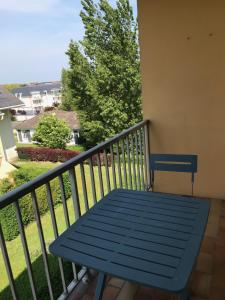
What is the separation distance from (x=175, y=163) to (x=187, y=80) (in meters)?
1.10

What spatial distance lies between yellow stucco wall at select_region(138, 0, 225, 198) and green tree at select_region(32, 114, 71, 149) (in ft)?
52.3

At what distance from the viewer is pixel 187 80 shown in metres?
2.75

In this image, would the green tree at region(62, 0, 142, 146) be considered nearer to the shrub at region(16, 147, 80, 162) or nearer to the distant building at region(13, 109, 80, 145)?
the shrub at region(16, 147, 80, 162)

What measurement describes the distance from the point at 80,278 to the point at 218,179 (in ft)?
6.32

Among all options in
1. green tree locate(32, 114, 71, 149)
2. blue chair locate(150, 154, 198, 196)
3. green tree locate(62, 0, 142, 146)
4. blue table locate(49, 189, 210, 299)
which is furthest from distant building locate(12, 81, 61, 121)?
→ blue table locate(49, 189, 210, 299)

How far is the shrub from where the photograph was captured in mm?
16359

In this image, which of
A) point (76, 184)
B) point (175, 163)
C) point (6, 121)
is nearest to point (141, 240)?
point (76, 184)

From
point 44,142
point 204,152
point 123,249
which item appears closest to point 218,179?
point 204,152

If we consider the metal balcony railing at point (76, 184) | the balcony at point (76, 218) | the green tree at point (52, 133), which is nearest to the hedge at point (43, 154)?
the green tree at point (52, 133)

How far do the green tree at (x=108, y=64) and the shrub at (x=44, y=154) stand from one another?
2.67m

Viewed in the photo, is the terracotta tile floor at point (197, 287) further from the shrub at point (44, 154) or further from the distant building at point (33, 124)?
the distant building at point (33, 124)

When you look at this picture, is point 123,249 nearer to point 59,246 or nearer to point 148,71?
point 59,246

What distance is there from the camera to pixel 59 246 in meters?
1.14

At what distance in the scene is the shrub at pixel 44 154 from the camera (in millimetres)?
16359
